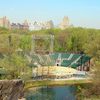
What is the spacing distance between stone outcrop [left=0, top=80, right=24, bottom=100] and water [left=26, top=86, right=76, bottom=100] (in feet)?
58.2

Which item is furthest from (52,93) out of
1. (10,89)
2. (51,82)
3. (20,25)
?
(20,25)

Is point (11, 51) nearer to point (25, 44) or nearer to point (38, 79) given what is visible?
point (38, 79)

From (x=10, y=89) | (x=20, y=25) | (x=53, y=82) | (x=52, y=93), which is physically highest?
(x=20, y=25)

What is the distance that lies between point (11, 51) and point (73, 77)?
24.8 ft

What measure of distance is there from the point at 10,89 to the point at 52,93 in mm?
20574

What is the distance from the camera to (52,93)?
2505cm

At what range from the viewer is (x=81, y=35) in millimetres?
50906

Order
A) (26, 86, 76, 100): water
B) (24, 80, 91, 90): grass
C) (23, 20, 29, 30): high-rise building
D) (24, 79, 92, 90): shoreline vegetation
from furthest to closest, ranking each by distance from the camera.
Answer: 1. (23, 20, 29, 30): high-rise building
2. (24, 79, 92, 90): shoreline vegetation
3. (24, 80, 91, 90): grass
4. (26, 86, 76, 100): water

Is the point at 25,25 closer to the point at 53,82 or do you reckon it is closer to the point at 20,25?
the point at 20,25

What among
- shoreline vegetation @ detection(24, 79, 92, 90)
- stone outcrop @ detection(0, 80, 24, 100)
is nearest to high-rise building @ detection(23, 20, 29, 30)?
shoreline vegetation @ detection(24, 79, 92, 90)

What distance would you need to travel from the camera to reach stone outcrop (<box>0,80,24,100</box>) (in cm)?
457

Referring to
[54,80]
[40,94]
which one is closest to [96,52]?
[54,80]

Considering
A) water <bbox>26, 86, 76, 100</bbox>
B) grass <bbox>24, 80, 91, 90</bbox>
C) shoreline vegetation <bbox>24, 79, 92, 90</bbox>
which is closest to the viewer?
water <bbox>26, 86, 76, 100</bbox>

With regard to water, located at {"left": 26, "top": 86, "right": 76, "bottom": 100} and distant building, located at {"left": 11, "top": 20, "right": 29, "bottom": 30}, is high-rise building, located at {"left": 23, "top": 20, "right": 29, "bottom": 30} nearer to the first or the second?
distant building, located at {"left": 11, "top": 20, "right": 29, "bottom": 30}
